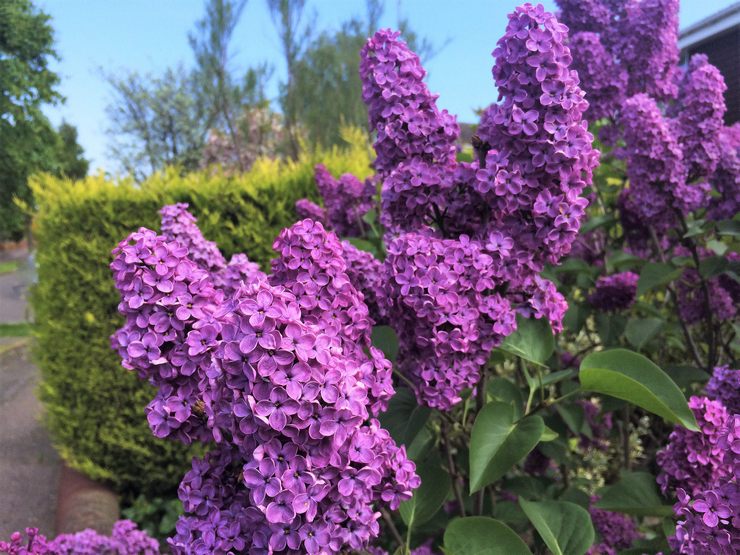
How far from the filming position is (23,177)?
3562 cm

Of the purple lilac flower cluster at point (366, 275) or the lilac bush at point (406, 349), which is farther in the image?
the purple lilac flower cluster at point (366, 275)

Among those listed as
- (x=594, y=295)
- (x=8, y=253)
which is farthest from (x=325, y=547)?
(x=8, y=253)

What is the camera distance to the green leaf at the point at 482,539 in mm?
1258

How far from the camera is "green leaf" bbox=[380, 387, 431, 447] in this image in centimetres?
147

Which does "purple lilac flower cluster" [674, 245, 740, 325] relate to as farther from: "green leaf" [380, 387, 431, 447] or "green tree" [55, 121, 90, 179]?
"green tree" [55, 121, 90, 179]

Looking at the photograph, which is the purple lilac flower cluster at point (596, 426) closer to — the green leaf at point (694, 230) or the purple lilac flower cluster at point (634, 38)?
the green leaf at point (694, 230)

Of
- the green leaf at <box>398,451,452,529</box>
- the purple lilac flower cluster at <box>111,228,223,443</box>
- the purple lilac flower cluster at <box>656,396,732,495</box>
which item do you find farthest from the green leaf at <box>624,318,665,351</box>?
the purple lilac flower cluster at <box>111,228,223,443</box>

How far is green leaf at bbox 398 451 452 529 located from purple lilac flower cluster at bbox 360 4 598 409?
270 mm

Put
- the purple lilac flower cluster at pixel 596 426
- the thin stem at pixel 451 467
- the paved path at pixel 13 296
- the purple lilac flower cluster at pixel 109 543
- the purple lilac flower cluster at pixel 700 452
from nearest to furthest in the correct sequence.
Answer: the purple lilac flower cluster at pixel 700 452
the thin stem at pixel 451 467
the purple lilac flower cluster at pixel 109 543
the purple lilac flower cluster at pixel 596 426
the paved path at pixel 13 296

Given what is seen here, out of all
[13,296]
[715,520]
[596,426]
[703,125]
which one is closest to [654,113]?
[703,125]

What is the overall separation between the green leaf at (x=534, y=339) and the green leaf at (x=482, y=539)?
0.40 m

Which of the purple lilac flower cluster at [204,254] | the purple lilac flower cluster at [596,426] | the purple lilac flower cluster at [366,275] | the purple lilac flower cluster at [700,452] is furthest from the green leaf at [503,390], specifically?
the purple lilac flower cluster at [596,426]

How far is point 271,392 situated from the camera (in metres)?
0.91

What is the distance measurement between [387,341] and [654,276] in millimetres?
1318
